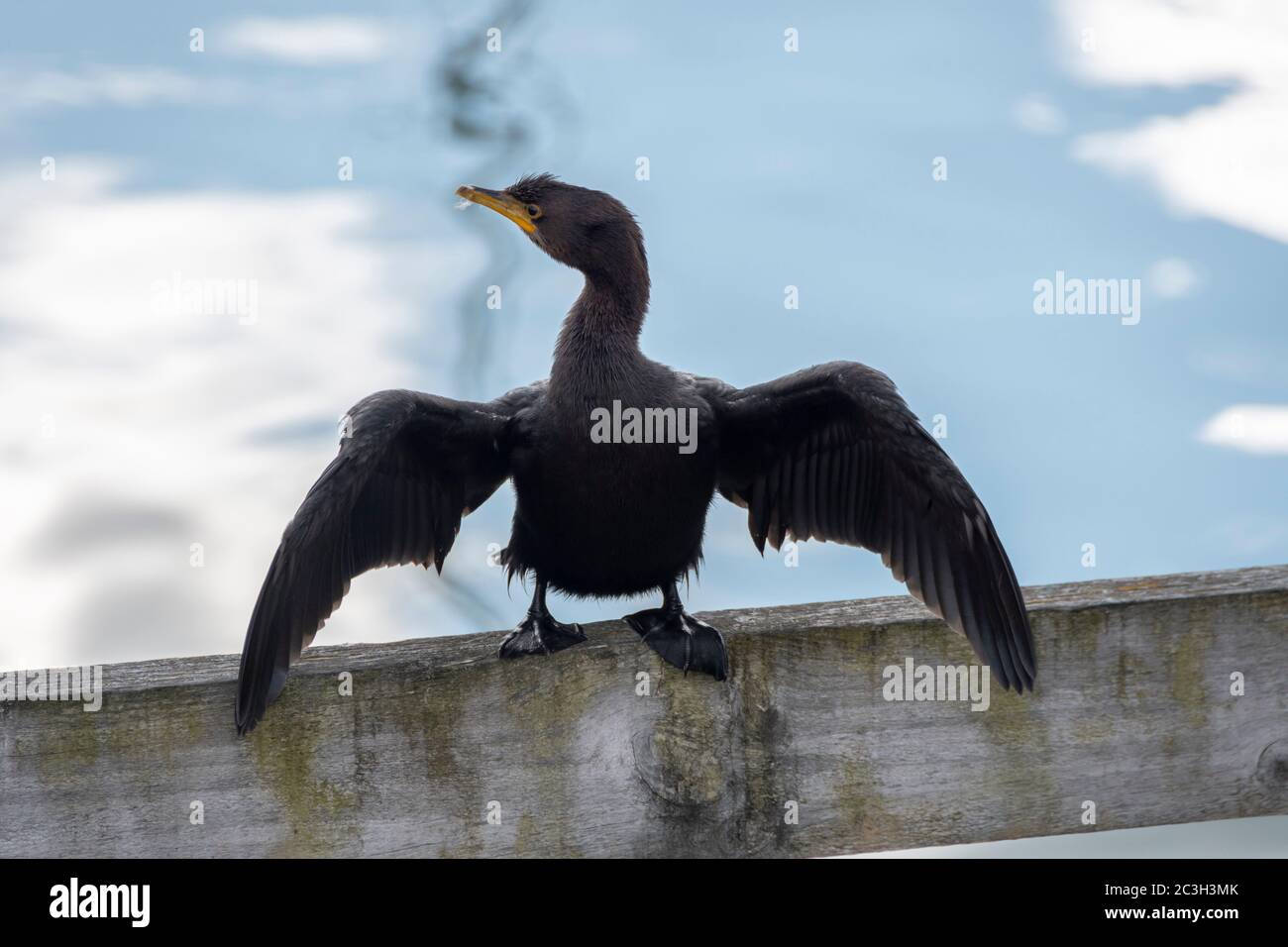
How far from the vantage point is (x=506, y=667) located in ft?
8.58

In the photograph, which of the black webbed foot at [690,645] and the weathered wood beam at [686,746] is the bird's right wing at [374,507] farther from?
the black webbed foot at [690,645]

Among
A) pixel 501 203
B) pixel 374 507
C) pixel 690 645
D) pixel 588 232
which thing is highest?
pixel 501 203

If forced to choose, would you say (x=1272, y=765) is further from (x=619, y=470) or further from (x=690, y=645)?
(x=619, y=470)

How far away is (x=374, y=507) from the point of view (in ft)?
11.3

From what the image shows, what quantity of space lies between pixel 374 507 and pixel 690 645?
1.17 metres

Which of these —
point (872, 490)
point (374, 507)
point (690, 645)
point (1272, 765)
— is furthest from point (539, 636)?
point (1272, 765)

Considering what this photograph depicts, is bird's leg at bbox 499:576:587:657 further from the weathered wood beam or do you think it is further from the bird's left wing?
the bird's left wing

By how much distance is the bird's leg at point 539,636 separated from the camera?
2.69 m

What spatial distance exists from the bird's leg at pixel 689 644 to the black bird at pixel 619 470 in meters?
0.17

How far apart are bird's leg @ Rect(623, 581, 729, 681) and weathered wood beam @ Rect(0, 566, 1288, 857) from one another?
0.03 meters

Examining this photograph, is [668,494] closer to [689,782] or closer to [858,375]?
[858,375]

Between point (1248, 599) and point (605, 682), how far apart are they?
1.41 metres

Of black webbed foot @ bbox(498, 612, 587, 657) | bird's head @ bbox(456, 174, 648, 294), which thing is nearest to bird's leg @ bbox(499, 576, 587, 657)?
black webbed foot @ bbox(498, 612, 587, 657)

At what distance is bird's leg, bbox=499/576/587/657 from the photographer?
2.69 m
